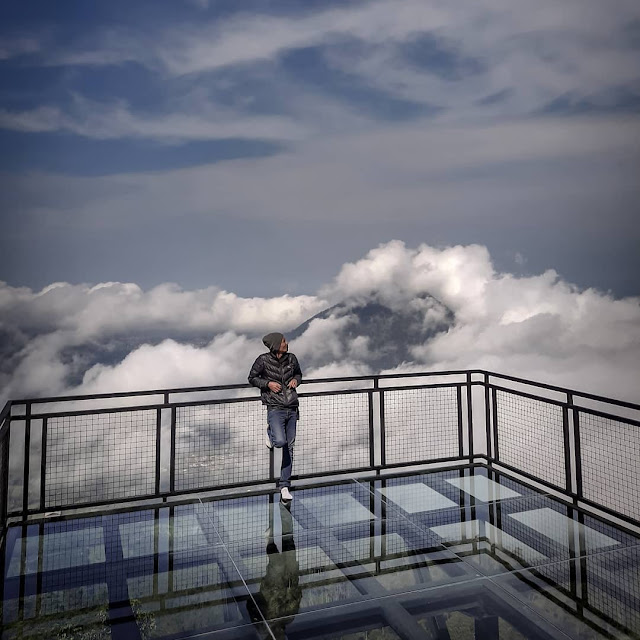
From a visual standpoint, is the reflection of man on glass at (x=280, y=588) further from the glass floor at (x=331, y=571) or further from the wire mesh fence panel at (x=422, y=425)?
the wire mesh fence panel at (x=422, y=425)

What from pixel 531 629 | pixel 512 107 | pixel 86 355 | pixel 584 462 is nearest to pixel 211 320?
pixel 86 355

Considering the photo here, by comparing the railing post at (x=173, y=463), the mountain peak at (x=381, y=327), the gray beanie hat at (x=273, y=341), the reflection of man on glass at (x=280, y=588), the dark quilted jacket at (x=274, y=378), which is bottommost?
the reflection of man on glass at (x=280, y=588)

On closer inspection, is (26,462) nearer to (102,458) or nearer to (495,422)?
(102,458)

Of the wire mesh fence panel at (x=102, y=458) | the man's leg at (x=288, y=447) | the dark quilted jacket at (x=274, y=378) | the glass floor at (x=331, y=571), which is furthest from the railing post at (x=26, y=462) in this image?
the man's leg at (x=288, y=447)

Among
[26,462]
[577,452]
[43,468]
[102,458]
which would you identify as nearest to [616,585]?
[577,452]

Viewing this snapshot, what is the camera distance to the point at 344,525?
4648 mm

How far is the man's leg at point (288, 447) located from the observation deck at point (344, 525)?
0.09m

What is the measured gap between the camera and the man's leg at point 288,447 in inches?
213

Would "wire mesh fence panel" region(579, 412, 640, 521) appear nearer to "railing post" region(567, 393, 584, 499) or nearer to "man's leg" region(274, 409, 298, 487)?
"railing post" region(567, 393, 584, 499)

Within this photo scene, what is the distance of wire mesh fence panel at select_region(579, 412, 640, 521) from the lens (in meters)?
4.65

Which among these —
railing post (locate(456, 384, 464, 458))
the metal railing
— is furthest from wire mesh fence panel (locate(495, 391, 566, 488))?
railing post (locate(456, 384, 464, 458))

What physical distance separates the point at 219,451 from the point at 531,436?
2834 mm

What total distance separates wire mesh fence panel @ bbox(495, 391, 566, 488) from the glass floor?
38 centimetres

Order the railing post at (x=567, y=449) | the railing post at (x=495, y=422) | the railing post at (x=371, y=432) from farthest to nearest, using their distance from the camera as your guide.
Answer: the railing post at (x=495, y=422)
the railing post at (x=371, y=432)
the railing post at (x=567, y=449)
